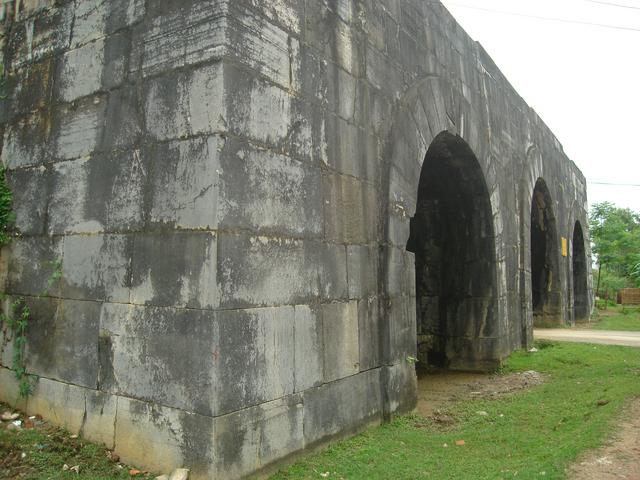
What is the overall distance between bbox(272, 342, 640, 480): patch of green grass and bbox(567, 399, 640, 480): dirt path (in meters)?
0.08

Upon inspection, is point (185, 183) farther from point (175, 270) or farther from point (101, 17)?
point (101, 17)

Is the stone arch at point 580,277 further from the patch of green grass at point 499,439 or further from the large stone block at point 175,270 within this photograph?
the large stone block at point 175,270

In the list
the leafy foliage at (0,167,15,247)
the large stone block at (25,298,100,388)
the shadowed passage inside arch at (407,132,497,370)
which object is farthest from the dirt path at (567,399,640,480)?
the leafy foliage at (0,167,15,247)

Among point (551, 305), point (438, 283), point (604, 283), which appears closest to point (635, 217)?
point (604, 283)

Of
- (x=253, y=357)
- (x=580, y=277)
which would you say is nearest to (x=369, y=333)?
(x=253, y=357)

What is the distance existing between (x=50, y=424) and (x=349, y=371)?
2.20m

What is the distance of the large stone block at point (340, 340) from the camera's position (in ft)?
12.9

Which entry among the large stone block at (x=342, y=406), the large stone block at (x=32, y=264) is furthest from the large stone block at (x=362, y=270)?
the large stone block at (x=32, y=264)

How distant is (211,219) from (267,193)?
0.49m

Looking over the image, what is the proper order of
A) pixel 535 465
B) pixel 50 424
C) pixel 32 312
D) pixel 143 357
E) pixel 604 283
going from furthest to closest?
pixel 604 283
pixel 32 312
pixel 50 424
pixel 535 465
pixel 143 357

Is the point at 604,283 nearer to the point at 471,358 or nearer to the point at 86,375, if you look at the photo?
the point at 471,358

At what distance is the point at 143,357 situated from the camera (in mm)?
3354

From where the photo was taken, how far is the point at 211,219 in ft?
10.2

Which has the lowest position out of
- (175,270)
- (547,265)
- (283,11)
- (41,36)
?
(175,270)
